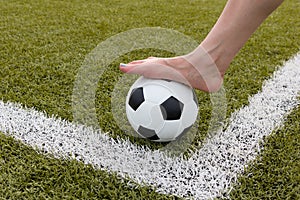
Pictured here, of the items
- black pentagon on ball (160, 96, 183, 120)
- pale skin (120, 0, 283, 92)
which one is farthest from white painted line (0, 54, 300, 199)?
pale skin (120, 0, 283, 92)

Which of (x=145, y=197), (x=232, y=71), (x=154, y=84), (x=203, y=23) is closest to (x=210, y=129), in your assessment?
(x=154, y=84)

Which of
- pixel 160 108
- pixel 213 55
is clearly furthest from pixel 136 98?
pixel 213 55

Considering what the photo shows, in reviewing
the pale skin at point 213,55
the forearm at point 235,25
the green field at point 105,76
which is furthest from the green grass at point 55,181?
the forearm at point 235,25

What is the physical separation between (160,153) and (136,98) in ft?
1.03

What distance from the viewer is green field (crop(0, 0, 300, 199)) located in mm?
1741

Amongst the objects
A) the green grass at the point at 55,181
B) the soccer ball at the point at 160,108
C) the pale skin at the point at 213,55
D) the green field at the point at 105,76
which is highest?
the pale skin at the point at 213,55

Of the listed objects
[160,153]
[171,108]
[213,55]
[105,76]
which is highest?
[213,55]

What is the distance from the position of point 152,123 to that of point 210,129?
44 centimetres

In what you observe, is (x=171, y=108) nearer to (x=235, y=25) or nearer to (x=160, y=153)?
(x=160, y=153)

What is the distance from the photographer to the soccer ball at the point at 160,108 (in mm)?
1913

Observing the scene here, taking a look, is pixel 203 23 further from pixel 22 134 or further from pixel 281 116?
pixel 22 134

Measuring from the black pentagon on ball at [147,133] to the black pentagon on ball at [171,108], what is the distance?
111mm

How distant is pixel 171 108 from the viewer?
1915mm

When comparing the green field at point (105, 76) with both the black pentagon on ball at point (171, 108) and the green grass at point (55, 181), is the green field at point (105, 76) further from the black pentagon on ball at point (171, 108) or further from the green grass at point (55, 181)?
the black pentagon on ball at point (171, 108)
